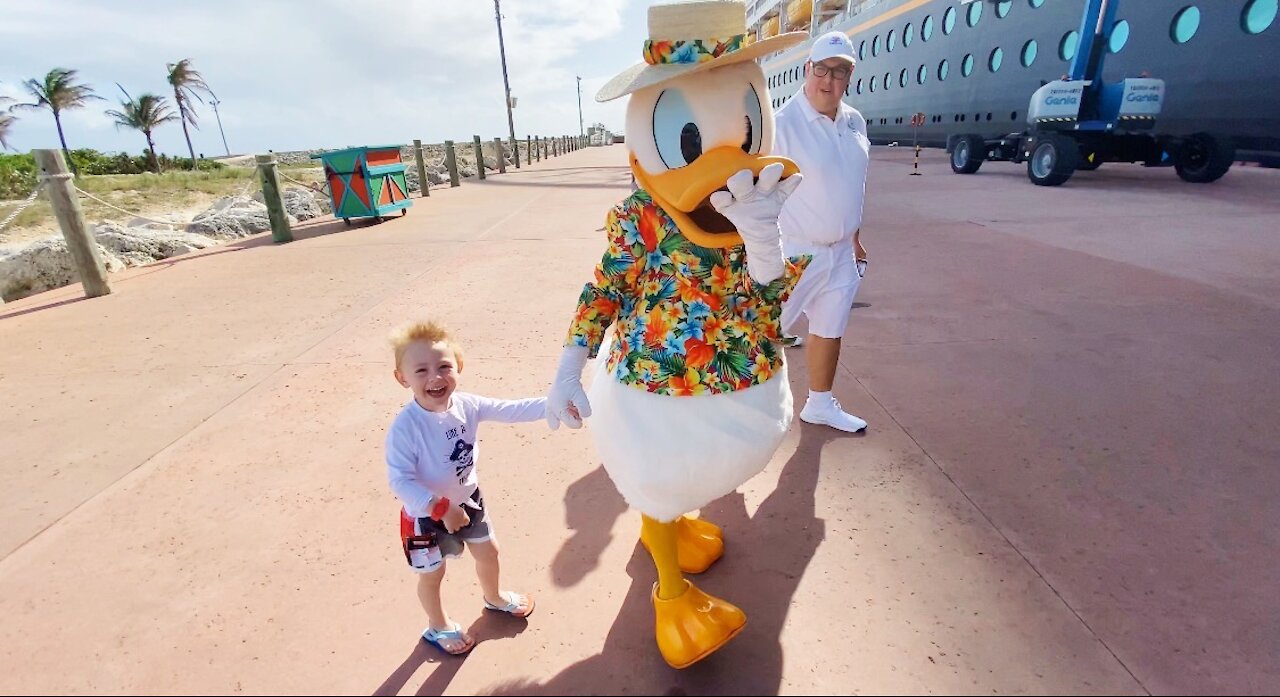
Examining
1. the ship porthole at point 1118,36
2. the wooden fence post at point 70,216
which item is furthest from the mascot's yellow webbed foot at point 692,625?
the ship porthole at point 1118,36

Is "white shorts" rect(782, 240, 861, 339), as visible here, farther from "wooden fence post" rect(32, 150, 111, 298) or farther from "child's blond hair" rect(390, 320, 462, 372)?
"wooden fence post" rect(32, 150, 111, 298)

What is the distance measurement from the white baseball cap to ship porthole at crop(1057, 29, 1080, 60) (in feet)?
42.6

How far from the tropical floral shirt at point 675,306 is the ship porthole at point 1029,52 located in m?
15.2

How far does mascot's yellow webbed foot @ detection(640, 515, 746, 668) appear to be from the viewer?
61.7 inches

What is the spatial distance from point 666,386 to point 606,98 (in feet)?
2.61

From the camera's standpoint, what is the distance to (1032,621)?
67.2 inches

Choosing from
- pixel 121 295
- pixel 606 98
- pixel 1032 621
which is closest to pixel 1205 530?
pixel 1032 621

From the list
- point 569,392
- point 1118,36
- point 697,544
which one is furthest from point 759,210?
point 1118,36

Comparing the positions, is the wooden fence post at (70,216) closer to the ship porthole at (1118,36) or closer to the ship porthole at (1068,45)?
the ship porthole at (1118,36)

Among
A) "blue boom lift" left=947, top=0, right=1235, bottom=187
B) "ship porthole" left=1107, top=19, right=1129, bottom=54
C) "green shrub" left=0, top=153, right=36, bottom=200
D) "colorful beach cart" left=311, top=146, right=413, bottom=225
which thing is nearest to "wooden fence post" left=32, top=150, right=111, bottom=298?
"colorful beach cart" left=311, top=146, right=413, bottom=225

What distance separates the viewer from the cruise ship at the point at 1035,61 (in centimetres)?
922

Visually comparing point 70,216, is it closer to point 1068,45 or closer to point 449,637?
point 449,637

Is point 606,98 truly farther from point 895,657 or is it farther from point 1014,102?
point 1014,102

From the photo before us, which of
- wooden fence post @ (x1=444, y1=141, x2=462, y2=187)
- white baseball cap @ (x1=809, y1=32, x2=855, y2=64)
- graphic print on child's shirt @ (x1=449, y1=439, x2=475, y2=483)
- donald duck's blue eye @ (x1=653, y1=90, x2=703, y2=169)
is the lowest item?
graphic print on child's shirt @ (x1=449, y1=439, x2=475, y2=483)
